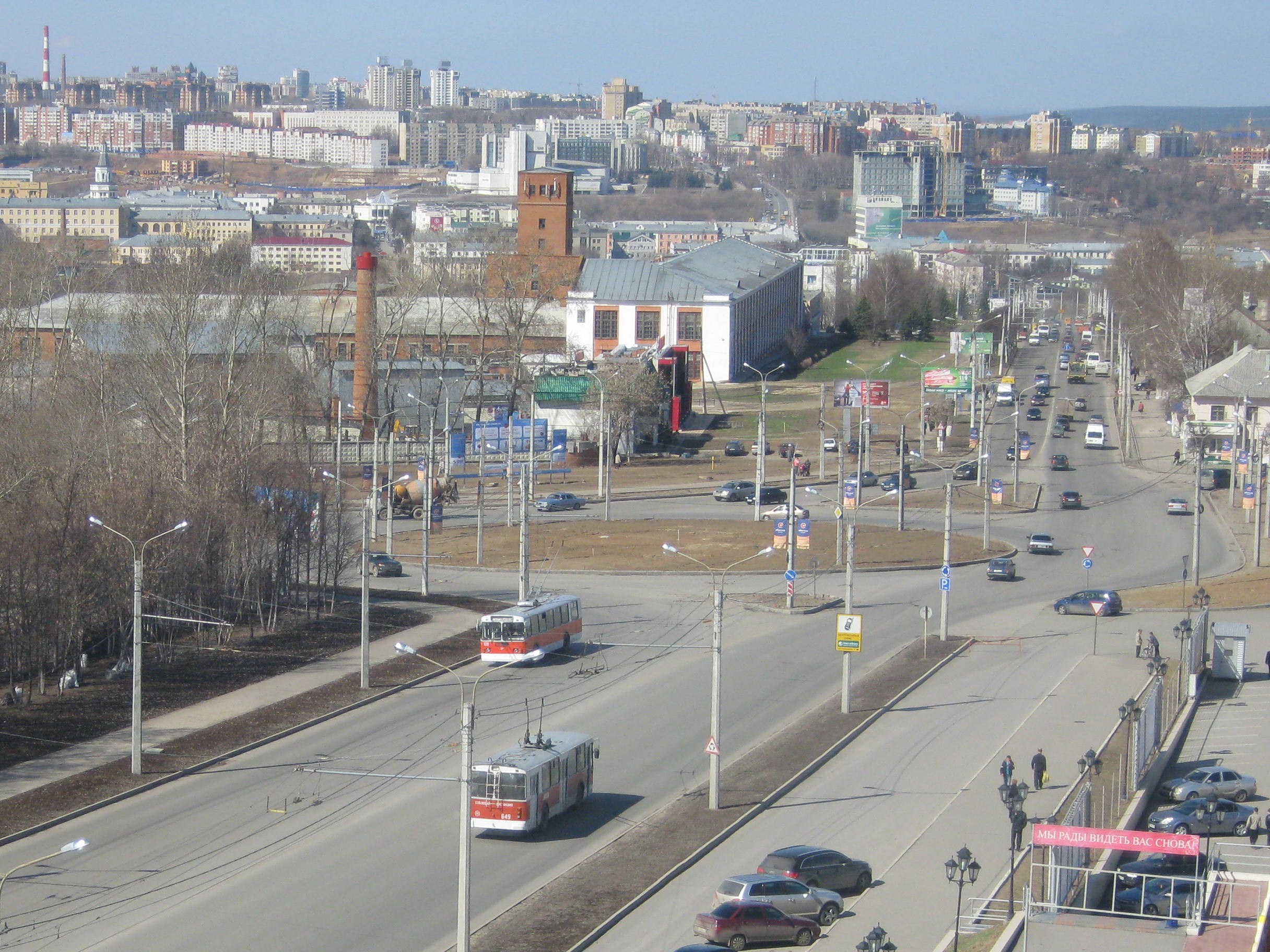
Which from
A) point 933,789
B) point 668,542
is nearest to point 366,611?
point 933,789

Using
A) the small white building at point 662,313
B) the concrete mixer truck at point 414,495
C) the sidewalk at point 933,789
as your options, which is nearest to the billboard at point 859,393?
the concrete mixer truck at point 414,495

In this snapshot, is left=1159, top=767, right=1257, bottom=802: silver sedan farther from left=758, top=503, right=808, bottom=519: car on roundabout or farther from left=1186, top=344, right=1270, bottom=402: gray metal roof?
left=1186, top=344, right=1270, bottom=402: gray metal roof

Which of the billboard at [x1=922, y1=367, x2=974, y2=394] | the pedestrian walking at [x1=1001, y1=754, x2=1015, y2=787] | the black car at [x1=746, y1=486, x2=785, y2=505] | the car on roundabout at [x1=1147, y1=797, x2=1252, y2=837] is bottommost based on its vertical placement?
the car on roundabout at [x1=1147, y1=797, x2=1252, y2=837]

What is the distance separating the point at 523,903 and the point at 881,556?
101 feet

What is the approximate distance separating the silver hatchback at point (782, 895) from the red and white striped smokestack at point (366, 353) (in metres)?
53.5

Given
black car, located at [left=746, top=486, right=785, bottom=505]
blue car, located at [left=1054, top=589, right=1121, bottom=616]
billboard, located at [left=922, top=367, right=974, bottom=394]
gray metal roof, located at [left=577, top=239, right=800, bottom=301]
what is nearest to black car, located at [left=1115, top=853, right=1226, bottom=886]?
blue car, located at [left=1054, top=589, right=1121, bottom=616]

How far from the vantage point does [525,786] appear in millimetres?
23984

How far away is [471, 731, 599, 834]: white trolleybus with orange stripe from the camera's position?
24.0 metres

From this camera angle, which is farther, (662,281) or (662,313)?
(662,281)

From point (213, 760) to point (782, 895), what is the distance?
11.6 metres

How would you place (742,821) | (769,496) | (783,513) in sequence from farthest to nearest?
1. (769,496)
2. (783,513)
3. (742,821)

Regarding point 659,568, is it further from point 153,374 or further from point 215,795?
point 215,795

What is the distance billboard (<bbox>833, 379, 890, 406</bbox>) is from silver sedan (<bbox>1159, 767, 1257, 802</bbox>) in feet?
122

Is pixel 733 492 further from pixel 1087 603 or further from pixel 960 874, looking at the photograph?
pixel 960 874
